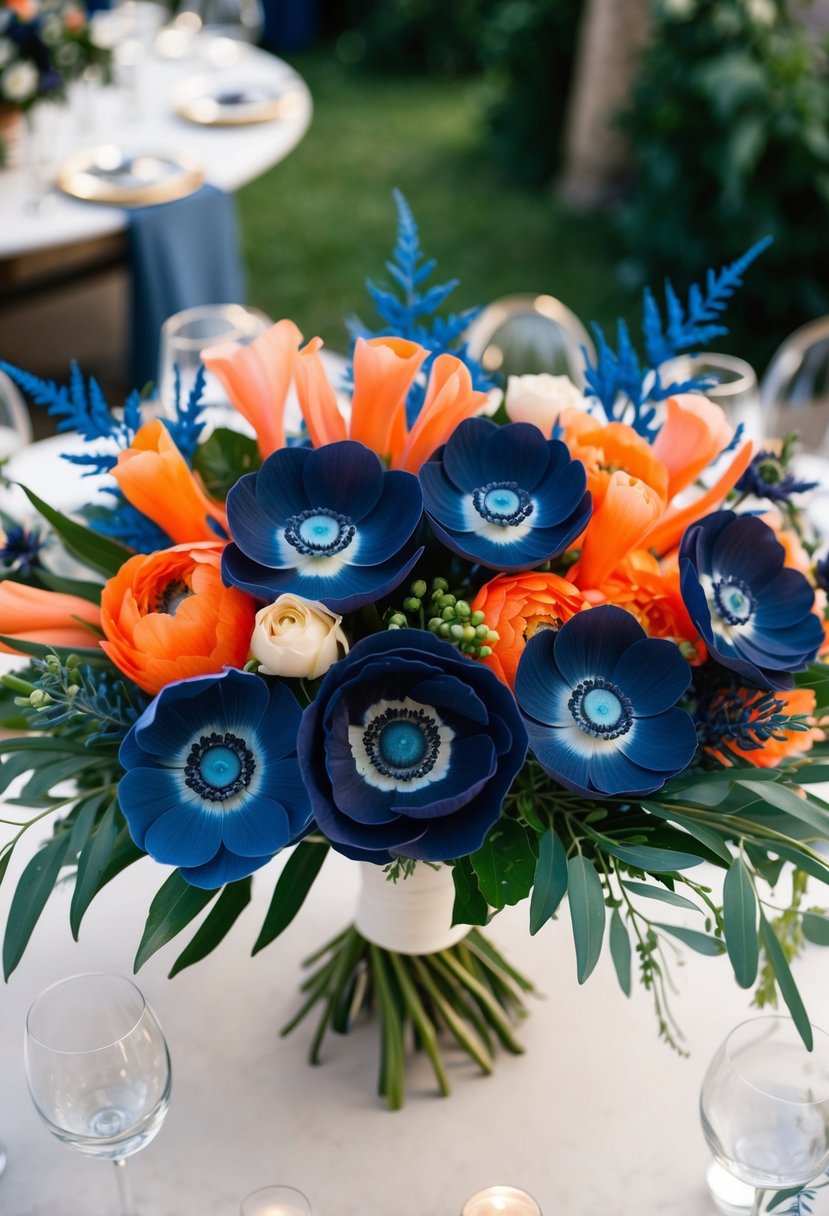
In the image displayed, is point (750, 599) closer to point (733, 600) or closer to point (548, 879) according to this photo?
point (733, 600)

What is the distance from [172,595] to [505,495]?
0.24 metres

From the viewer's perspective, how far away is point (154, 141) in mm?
3107

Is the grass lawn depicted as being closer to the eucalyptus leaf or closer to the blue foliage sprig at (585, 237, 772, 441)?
the blue foliage sprig at (585, 237, 772, 441)

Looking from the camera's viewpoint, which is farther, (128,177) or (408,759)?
(128,177)

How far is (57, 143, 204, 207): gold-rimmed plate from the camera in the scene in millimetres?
2775

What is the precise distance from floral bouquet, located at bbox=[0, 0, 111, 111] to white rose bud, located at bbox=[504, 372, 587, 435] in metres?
2.28

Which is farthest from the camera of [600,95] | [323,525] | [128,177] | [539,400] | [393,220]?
[393,220]

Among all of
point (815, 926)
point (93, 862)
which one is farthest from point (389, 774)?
point (815, 926)

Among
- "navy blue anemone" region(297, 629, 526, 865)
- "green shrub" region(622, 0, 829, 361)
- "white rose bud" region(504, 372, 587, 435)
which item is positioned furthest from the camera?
"green shrub" region(622, 0, 829, 361)

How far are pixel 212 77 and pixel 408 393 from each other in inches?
115

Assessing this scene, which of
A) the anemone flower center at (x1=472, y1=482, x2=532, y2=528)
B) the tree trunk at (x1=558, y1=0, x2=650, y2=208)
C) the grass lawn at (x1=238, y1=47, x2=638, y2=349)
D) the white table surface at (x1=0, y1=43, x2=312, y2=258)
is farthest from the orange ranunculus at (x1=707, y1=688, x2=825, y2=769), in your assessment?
Answer: the tree trunk at (x1=558, y1=0, x2=650, y2=208)

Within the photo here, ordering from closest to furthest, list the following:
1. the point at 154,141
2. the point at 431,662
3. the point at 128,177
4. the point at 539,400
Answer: the point at 431,662 → the point at 539,400 → the point at 128,177 → the point at 154,141

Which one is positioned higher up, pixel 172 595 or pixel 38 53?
pixel 172 595

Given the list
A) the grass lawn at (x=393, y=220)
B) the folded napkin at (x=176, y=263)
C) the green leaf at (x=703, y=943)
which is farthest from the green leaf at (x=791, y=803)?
the grass lawn at (x=393, y=220)
